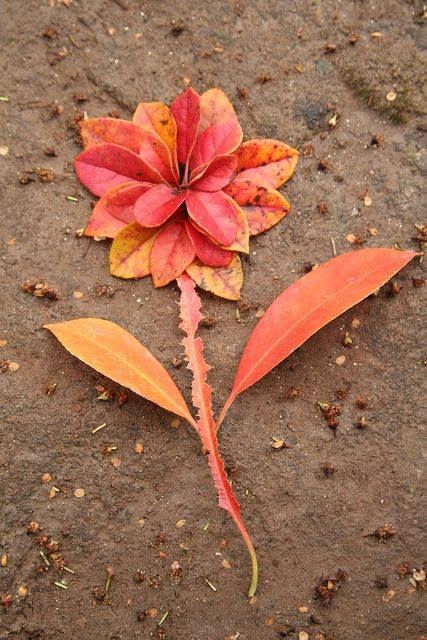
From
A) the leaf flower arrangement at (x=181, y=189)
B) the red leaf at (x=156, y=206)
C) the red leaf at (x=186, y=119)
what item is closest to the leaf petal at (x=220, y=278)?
the leaf flower arrangement at (x=181, y=189)

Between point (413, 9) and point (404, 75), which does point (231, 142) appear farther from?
point (413, 9)

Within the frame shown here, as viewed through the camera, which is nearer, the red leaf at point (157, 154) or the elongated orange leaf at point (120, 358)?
the elongated orange leaf at point (120, 358)

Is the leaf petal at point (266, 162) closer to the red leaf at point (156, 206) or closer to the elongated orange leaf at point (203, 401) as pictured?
the red leaf at point (156, 206)

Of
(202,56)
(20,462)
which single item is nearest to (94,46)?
(202,56)

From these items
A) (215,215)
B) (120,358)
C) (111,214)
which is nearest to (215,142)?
(215,215)

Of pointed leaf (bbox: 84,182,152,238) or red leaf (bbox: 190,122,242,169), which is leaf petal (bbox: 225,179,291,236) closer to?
red leaf (bbox: 190,122,242,169)
